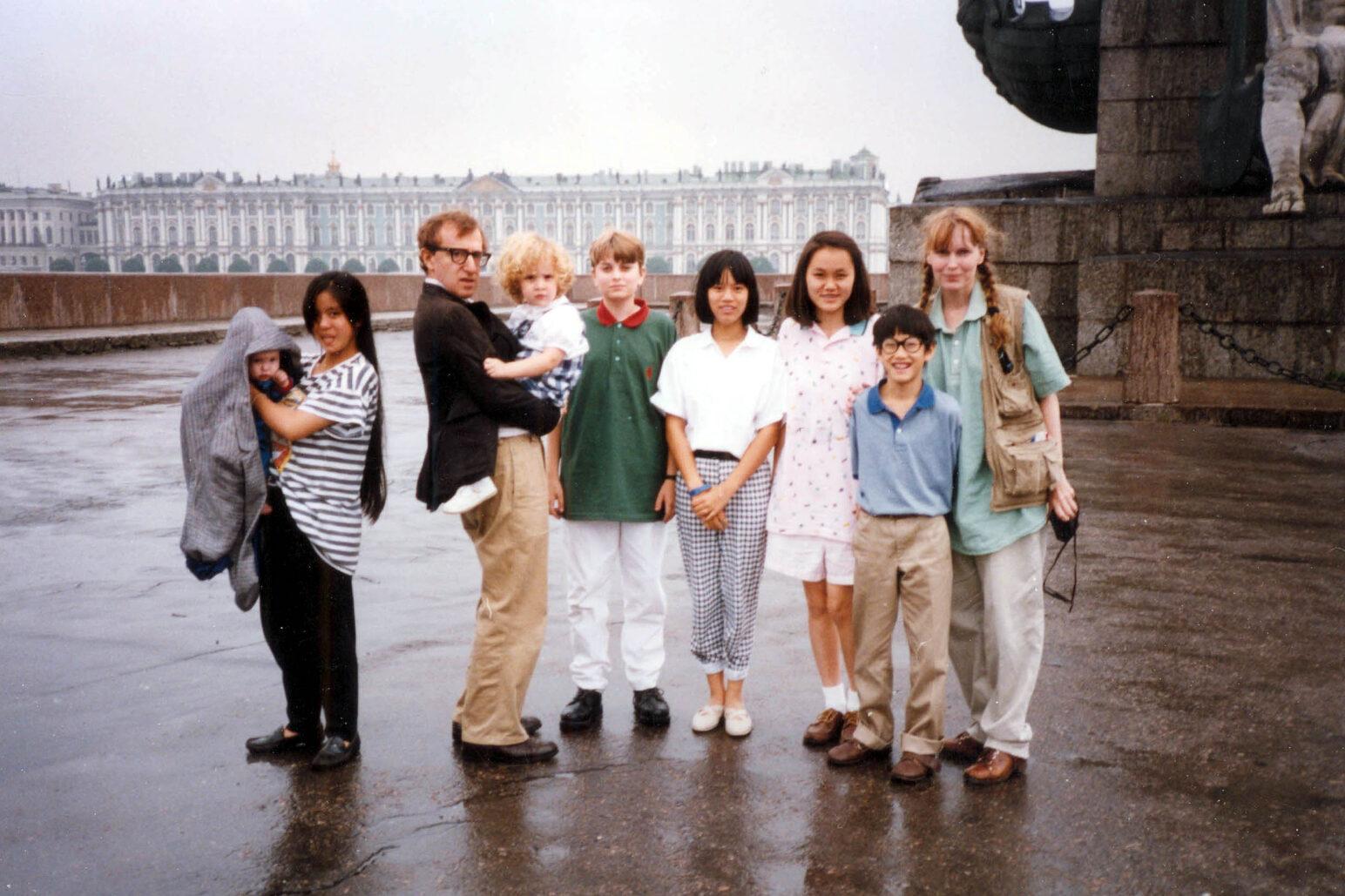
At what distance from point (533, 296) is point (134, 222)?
152 metres

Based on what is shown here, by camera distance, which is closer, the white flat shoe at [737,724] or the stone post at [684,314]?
the white flat shoe at [737,724]

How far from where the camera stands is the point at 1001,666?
315 centimetres

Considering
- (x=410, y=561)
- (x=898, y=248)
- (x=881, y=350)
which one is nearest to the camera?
(x=881, y=350)

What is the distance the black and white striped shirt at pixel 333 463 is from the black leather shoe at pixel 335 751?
1.33 ft

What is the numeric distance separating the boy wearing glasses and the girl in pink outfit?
140 mm

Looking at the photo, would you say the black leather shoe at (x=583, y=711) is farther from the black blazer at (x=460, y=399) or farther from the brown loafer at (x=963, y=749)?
the brown loafer at (x=963, y=749)

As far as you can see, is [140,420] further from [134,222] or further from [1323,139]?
[134,222]

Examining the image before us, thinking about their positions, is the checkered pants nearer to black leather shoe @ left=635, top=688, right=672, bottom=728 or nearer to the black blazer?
black leather shoe @ left=635, top=688, right=672, bottom=728

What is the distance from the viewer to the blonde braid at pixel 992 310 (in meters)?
3.16

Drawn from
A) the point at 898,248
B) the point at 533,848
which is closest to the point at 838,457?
the point at 533,848

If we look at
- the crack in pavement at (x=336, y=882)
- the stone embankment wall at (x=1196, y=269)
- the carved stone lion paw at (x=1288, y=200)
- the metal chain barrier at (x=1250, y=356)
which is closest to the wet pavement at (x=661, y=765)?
the crack in pavement at (x=336, y=882)

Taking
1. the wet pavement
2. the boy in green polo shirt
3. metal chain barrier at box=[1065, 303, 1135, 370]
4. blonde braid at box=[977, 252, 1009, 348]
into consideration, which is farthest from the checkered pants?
metal chain barrier at box=[1065, 303, 1135, 370]

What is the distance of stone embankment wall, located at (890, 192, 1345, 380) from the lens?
1066 centimetres

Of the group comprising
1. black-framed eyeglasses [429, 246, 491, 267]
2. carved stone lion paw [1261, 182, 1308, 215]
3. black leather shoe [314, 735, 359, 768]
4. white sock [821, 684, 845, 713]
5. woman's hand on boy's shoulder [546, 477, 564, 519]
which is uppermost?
carved stone lion paw [1261, 182, 1308, 215]
